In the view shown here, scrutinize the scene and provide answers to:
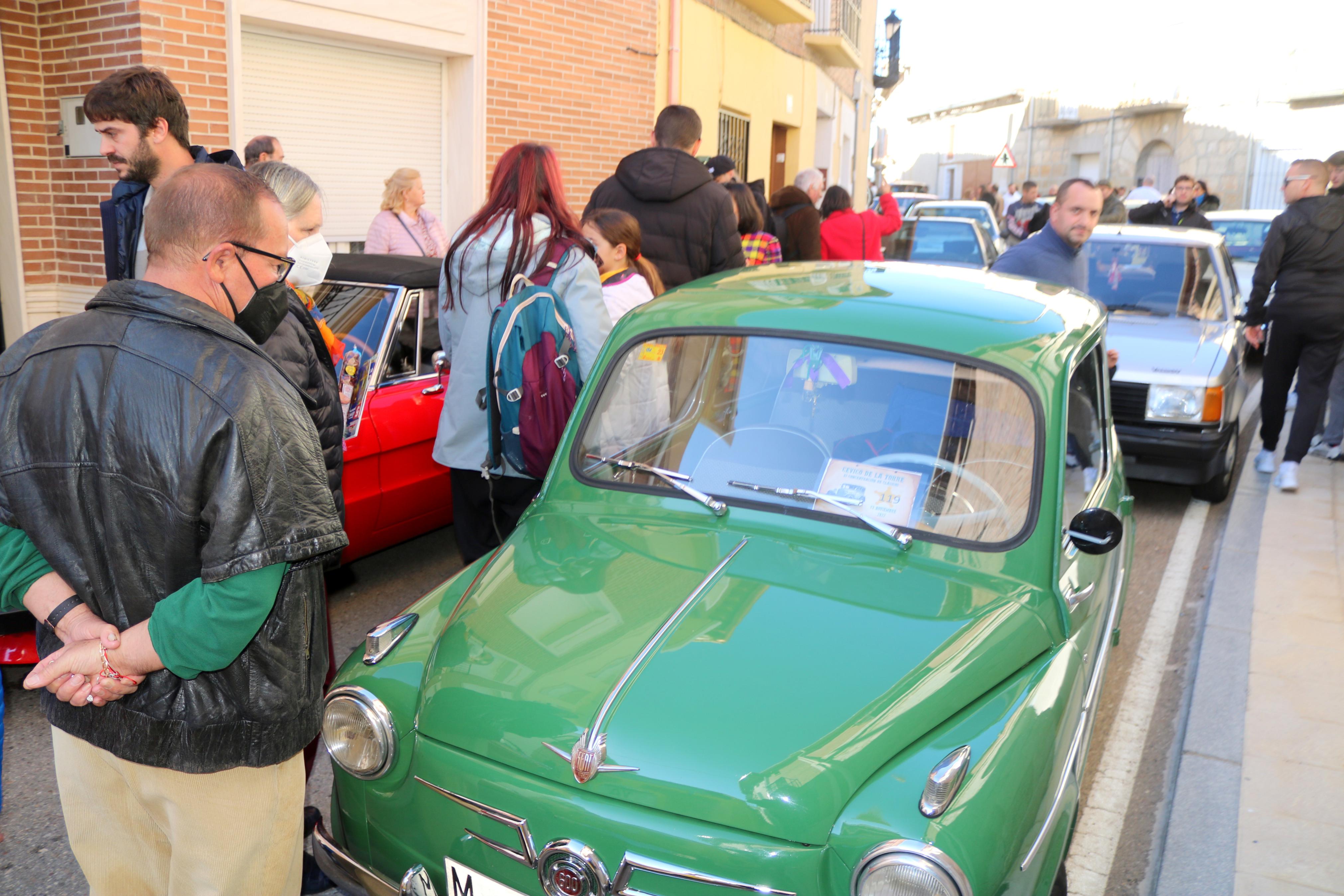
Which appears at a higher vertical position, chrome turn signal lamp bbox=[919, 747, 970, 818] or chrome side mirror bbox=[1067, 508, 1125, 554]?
chrome side mirror bbox=[1067, 508, 1125, 554]

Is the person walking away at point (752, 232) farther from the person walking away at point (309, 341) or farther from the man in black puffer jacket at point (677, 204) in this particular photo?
the person walking away at point (309, 341)

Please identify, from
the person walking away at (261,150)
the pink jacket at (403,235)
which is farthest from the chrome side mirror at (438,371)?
the pink jacket at (403,235)

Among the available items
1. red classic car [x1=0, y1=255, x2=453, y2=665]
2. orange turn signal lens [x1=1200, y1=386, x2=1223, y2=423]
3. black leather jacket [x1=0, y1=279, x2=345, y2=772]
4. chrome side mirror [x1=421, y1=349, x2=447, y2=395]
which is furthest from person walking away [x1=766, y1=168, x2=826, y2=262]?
black leather jacket [x1=0, y1=279, x2=345, y2=772]

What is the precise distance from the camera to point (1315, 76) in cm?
2805

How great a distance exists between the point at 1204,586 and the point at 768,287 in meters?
3.58

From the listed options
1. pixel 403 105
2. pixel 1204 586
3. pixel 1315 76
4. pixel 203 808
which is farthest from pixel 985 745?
pixel 1315 76

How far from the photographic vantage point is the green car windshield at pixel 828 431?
2.78 m

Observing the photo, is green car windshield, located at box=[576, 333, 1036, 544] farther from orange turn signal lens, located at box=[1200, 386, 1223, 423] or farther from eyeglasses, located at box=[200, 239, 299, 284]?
orange turn signal lens, located at box=[1200, 386, 1223, 423]

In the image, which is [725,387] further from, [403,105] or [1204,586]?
[403,105]

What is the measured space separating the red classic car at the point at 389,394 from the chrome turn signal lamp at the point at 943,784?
119 inches

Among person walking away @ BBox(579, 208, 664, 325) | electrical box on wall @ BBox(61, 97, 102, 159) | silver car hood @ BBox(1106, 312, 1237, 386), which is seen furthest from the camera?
electrical box on wall @ BBox(61, 97, 102, 159)

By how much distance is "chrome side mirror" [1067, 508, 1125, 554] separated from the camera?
275 centimetres

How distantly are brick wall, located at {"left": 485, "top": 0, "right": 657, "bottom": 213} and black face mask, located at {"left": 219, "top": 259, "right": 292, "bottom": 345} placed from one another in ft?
26.1

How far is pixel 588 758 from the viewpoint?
6.81 ft
